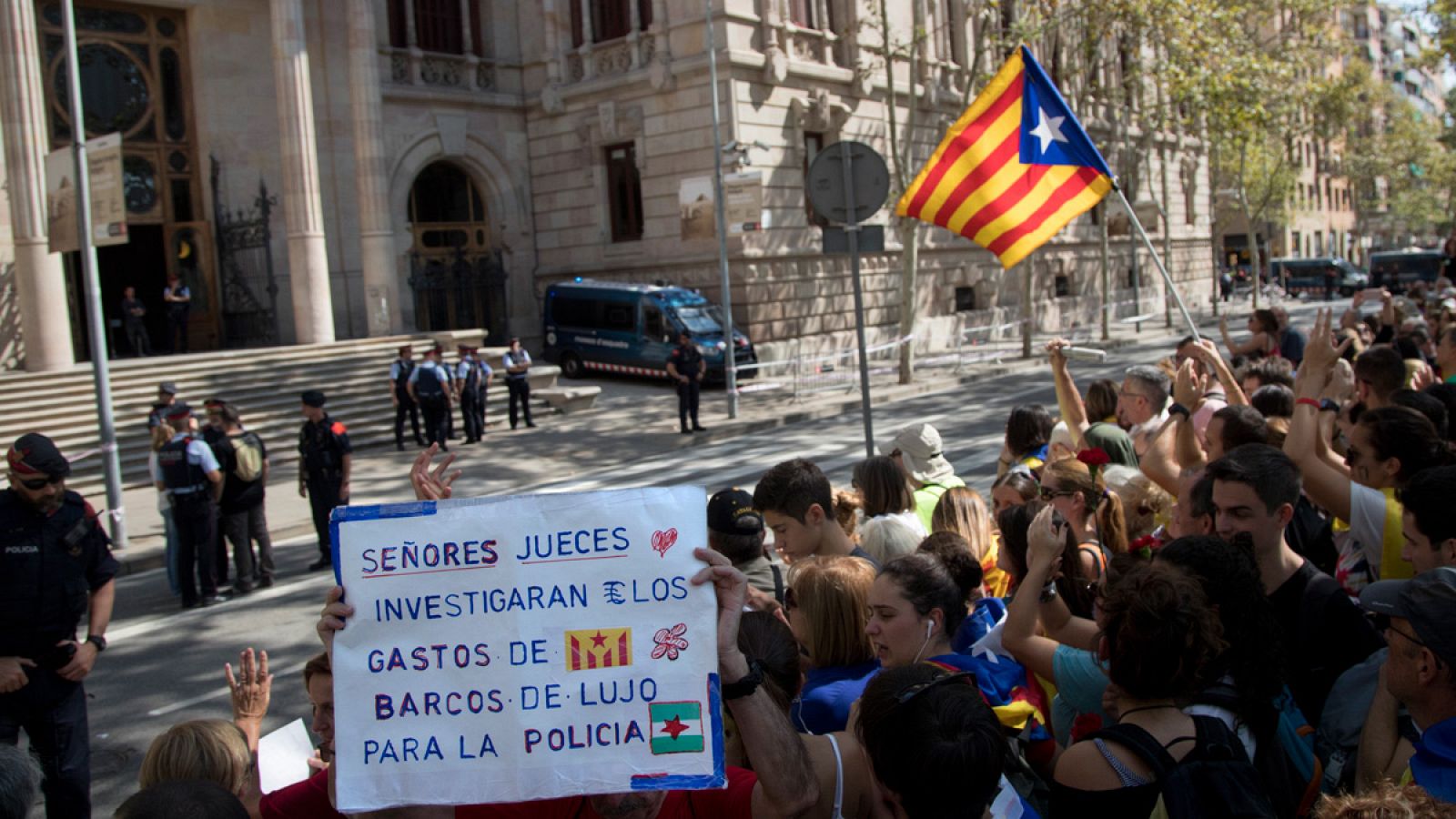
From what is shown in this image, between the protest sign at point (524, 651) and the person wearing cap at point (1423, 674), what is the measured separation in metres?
1.64

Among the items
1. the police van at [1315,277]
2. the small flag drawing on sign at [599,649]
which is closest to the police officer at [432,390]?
the small flag drawing on sign at [599,649]

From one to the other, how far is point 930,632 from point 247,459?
8.70 meters

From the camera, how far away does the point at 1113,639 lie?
2.93 metres

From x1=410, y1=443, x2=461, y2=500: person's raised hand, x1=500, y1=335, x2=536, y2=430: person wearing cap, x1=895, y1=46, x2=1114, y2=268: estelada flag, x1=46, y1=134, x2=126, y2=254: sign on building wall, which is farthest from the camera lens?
x1=500, y1=335, x2=536, y2=430: person wearing cap

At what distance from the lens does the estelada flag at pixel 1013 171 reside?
818 centimetres

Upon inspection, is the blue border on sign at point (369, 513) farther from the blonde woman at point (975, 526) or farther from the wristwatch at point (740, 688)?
the blonde woman at point (975, 526)

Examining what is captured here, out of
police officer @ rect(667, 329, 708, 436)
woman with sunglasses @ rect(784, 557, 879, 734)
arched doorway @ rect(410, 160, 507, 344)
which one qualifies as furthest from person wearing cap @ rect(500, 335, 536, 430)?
woman with sunglasses @ rect(784, 557, 879, 734)

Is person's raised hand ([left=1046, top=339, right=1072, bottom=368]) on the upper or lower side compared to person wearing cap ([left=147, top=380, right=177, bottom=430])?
upper

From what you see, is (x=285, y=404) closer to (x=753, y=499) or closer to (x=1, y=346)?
(x=1, y=346)

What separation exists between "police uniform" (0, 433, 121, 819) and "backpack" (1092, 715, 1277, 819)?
14.5 feet

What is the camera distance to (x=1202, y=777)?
263 centimetres

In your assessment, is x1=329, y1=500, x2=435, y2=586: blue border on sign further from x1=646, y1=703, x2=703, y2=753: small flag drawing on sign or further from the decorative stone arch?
the decorative stone arch

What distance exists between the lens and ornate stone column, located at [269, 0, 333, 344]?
77.4ft

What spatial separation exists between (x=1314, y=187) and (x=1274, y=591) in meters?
90.3
